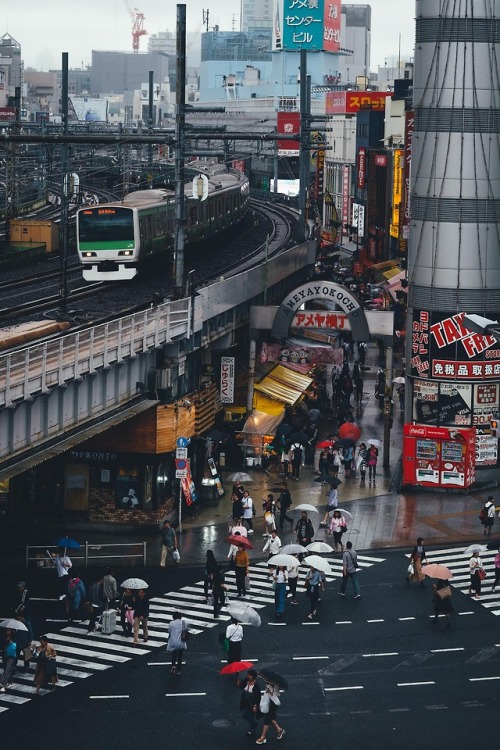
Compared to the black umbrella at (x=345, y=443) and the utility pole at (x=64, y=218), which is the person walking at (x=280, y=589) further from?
the black umbrella at (x=345, y=443)

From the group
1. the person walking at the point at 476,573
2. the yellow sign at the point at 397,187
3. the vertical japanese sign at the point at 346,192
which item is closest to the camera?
the person walking at the point at 476,573

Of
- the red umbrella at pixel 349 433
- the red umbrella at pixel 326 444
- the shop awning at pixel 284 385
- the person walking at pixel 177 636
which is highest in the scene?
the shop awning at pixel 284 385

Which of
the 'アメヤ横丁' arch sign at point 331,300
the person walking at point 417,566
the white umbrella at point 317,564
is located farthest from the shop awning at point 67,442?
the 'アメヤ横丁' arch sign at point 331,300

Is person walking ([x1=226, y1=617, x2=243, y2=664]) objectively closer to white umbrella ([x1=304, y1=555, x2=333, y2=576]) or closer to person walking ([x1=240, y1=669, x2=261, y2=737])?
person walking ([x1=240, y1=669, x2=261, y2=737])

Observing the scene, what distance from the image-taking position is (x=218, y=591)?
3931cm

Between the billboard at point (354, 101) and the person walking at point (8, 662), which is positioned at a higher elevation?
the billboard at point (354, 101)

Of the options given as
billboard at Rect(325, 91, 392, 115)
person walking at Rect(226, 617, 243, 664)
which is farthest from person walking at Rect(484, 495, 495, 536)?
billboard at Rect(325, 91, 392, 115)

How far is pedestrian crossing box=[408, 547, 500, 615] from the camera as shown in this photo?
40.9 metres

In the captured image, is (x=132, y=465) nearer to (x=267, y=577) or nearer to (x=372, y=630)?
(x=267, y=577)

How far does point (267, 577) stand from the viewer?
43.2 metres

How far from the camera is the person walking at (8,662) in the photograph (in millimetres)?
32844

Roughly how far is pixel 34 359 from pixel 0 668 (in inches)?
314

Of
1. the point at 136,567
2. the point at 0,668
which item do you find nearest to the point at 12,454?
the point at 0,668

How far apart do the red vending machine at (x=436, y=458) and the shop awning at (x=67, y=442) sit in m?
11.3
